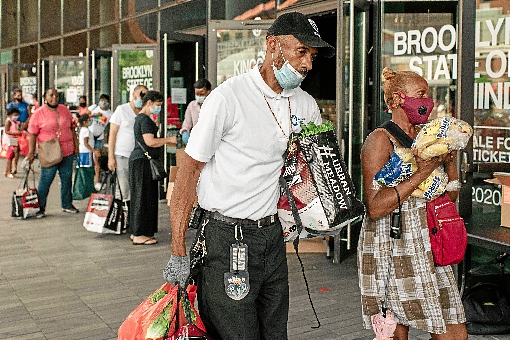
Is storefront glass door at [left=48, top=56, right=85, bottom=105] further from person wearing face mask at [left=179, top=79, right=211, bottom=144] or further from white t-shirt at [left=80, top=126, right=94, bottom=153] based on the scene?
person wearing face mask at [left=179, top=79, right=211, bottom=144]

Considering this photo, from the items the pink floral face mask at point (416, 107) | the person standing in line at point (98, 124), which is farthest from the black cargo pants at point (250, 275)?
the person standing in line at point (98, 124)

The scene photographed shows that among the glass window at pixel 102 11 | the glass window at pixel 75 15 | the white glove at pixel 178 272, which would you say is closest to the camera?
the white glove at pixel 178 272

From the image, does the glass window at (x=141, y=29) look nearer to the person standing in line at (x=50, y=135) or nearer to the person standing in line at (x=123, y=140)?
the person standing in line at (x=50, y=135)

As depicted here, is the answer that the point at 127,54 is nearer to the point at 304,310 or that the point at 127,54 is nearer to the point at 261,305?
the point at 304,310

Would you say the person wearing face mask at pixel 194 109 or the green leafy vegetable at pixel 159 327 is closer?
the green leafy vegetable at pixel 159 327

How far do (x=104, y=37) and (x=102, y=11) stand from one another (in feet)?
2.12

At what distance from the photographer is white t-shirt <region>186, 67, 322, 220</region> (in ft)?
9.57

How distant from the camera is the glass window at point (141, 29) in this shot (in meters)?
14.0

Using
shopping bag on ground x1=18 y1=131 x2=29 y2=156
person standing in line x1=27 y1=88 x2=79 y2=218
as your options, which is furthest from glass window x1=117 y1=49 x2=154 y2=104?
shopping bag on ground x1=18 y1=131 x2=29 y2=156

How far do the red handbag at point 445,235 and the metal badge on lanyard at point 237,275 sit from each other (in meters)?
0.95

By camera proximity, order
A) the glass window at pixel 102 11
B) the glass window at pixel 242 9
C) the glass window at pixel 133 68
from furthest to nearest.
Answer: the glass window at pixel 102 11 < the glass window at pixel 133 68 < the glass window at pixel 242 9

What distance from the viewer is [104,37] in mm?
16750

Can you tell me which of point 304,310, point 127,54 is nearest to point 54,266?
point 304,310

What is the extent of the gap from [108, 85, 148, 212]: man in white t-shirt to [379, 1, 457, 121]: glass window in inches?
121
